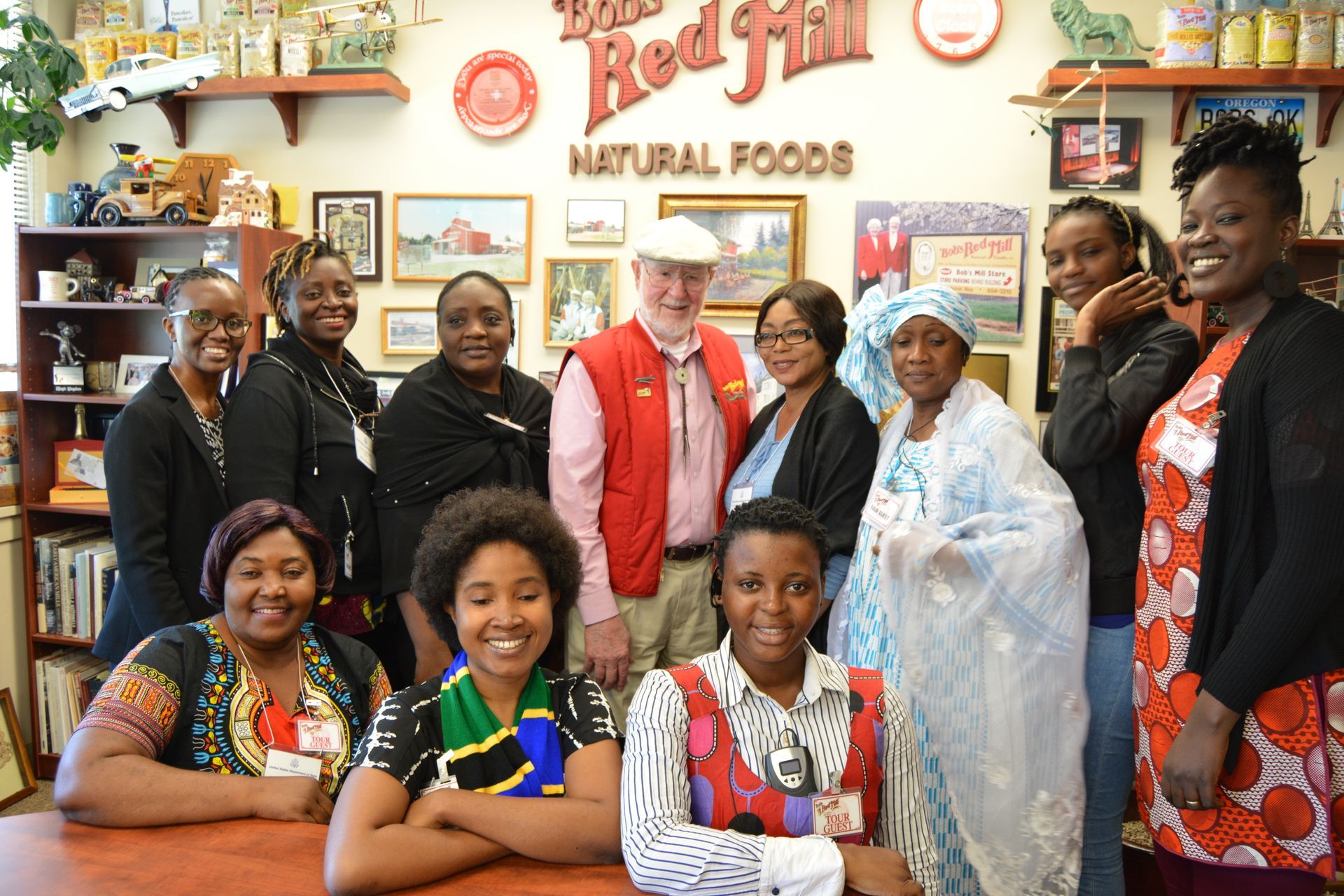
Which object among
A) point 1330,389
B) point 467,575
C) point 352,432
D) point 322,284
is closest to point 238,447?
point 352,432

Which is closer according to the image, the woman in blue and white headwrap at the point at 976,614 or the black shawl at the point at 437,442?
the woman in blue and white headwrap at the point at 976,614

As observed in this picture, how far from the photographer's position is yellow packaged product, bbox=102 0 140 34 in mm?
3982

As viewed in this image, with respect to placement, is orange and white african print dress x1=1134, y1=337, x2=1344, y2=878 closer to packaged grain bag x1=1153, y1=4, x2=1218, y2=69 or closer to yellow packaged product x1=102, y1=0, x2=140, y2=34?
packaged grain bag x1=1153, y1=4, x2=1218, y2=69

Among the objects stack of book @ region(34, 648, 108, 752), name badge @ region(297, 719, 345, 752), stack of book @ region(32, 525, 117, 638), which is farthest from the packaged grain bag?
stack of book @ region(34, 648, 108, 752)

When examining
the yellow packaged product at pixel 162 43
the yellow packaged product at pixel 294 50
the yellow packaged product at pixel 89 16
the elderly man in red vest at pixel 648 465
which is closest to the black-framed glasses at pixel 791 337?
the elderly man in red vest at pixel 648 465

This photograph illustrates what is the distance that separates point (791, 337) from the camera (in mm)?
2277

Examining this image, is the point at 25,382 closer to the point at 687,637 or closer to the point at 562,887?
the point at 687,637

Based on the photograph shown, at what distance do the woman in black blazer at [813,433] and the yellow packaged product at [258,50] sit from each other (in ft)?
8.88

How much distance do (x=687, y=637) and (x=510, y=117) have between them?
2.42 m

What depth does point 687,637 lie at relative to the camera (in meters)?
2.49

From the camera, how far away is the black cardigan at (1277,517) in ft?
4.52

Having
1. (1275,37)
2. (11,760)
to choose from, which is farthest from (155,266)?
(1275,37)

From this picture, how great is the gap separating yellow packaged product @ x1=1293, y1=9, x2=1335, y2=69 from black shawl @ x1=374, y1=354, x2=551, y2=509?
3006 millimetres

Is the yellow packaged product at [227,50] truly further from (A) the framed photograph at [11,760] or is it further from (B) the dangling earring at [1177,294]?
(B) the dangling earring at [1177,294]
